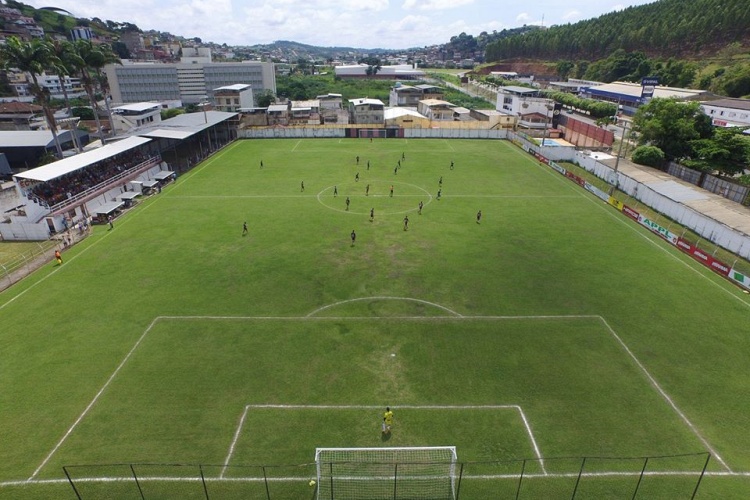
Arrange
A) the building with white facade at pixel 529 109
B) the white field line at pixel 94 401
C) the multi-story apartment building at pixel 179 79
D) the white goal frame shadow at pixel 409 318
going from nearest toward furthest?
the white field line at pixel 94 401
the white goal frame shadow at pixel 409 318
the building with white facade at pixel 529 109
the multi-story apartment building at pixel 179 79

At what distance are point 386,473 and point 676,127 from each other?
65396 millimetres

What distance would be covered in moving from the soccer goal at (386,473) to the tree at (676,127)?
205ft

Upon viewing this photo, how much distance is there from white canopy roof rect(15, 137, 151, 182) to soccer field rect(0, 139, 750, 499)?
8495 mm

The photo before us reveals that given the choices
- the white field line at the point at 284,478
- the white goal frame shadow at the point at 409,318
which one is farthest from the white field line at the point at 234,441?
the white goal frame shadow at the point at 409,318

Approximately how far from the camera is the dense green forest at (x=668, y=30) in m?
126

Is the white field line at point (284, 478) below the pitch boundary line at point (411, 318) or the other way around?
below

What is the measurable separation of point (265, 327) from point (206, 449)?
346 inches

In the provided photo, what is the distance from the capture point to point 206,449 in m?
17.5

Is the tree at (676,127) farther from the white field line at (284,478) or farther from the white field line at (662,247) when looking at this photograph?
the white field line at (284,478)

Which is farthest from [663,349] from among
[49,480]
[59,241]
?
[59,241]

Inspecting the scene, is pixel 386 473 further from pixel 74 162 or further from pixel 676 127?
pixel 676 127

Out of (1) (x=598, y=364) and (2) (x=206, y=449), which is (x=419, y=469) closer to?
(2) (x=206, y=449)

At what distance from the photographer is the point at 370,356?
75.5ft

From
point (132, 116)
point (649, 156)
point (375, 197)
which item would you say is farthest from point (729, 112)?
point (132, 116)
